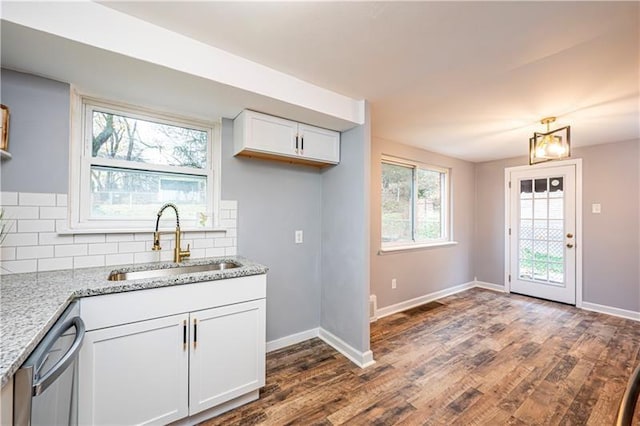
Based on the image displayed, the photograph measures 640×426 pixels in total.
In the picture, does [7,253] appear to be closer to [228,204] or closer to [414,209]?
[228,204]

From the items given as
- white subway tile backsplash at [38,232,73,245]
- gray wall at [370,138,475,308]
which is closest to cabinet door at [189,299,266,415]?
white subway tile backsplash at [38,232,73,245]

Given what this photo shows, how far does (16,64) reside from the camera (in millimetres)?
1443

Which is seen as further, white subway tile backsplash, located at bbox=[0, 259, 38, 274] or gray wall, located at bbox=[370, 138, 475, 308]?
gray wall, located at bbox=[370, 138, 475, 308]

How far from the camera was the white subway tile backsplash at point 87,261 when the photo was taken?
5.45 feet

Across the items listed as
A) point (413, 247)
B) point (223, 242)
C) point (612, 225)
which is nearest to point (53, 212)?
point (223, 242)

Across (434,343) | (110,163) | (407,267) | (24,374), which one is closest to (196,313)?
(24,374)

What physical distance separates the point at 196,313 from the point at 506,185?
469cm

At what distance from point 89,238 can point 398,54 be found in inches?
89.3

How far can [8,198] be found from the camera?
1493 mm

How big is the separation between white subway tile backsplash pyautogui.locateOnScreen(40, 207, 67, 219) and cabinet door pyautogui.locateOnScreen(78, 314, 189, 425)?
2.74 feet

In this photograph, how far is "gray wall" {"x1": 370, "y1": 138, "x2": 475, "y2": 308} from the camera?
3217 mm

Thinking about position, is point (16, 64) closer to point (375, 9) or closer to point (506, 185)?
point (375, 9)

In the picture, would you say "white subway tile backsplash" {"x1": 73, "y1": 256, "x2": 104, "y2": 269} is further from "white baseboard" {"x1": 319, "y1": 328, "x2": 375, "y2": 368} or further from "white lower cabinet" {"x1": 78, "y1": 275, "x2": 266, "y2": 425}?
"white baseboard" {"x1": 319, "y1": 328, "x2": 375, "y2": 368}

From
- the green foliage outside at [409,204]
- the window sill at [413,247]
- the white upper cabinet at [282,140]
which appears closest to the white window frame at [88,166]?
the white upper cabinet at [282,140]
